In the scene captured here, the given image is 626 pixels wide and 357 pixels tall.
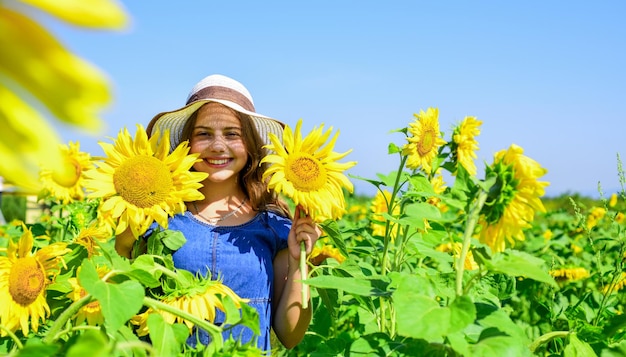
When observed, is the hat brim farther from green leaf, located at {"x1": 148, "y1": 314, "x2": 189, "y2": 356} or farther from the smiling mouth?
green leaf, located at {"x1": 148, "y1": 314, "x2": 189, "y2": 356}

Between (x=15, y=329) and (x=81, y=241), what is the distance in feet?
1.01

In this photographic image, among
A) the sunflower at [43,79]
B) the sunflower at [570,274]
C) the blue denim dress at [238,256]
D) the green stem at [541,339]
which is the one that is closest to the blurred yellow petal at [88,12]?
the sunflower at [43,79]

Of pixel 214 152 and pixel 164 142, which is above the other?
pixel 214 152

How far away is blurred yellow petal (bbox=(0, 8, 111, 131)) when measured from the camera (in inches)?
11.7

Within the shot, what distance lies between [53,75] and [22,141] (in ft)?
0.12

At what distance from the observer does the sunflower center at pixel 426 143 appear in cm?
215

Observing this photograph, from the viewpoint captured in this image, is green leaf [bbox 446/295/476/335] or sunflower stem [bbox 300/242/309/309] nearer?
green leaf [bbox 446/295/476/335]

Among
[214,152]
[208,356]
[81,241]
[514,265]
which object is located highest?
[214,152]

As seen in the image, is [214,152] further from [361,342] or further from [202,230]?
[361,342]

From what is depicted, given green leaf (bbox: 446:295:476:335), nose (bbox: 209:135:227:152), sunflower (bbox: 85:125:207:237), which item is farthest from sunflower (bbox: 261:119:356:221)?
green leaf (bbox: 446:295:476:335)

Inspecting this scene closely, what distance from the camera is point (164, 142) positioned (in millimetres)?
1599

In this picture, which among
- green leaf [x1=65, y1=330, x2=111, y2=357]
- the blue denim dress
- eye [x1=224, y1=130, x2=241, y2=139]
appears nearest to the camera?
green leaf [x1=65, y1=330, x2=111, y2=357]

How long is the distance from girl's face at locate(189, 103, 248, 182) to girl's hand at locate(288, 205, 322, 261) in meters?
0.42

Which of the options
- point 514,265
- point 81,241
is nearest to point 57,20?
point 514,265
